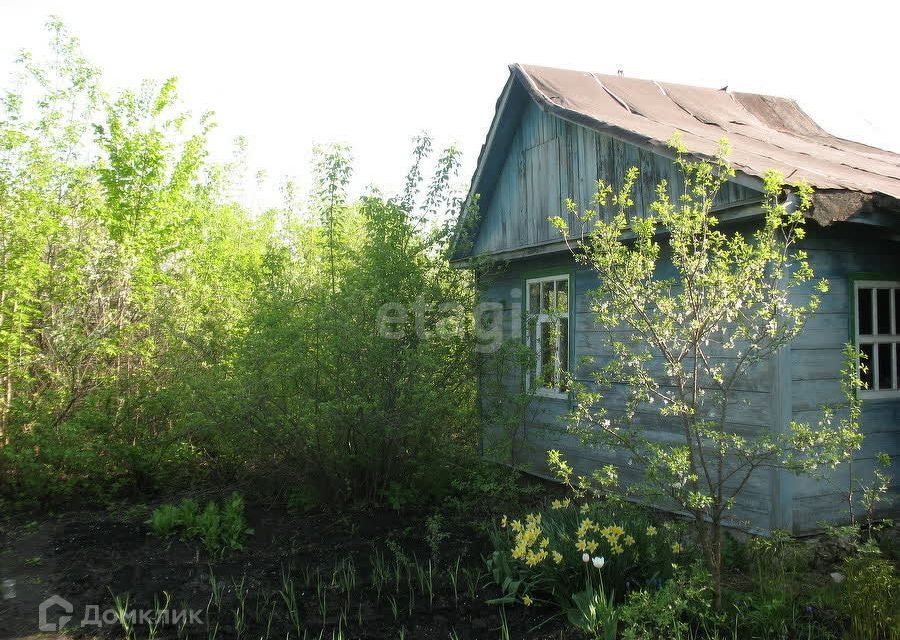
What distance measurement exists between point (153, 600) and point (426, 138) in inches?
197

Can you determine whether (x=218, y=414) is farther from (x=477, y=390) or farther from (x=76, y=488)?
(x=477, y=390)

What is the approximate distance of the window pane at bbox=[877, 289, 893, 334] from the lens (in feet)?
19.8

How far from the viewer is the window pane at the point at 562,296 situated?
802 cm

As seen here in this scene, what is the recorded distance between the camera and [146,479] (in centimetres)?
816

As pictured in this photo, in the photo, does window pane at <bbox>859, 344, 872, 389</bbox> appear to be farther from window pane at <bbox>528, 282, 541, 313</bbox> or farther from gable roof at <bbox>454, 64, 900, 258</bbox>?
window pane at <bbox>528, 282, 541, 313</bbox>

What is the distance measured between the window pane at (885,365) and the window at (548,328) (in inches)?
121

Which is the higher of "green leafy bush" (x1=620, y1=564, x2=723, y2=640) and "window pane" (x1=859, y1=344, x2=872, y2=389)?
"window pane" (x1=859, y1=344, x2=872, y2=389)

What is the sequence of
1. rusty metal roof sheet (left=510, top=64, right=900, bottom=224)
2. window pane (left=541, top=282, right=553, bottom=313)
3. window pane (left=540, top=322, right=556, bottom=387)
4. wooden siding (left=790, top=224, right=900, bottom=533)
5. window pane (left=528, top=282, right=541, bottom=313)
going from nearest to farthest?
rusty metal roof sheet (left=510, top=64, right=900, bottom=224), wooden siding (left=790, top=224, right=900, bottom=533), window pane (left=540, top=322, right=556, bottom=387), window pane (left=541, top=282, right=553, bottom=313), window pane (left=528, top=282, right=541, bottom=313)

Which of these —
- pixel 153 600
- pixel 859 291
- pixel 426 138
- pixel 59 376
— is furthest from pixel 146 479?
pixel 859 291

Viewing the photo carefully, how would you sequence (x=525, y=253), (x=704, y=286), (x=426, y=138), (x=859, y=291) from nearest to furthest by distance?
(x=704, y=286) < (x=859, y=291) < (x=426, y=138) < (x=525, y=253)

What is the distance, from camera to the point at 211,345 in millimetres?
7926

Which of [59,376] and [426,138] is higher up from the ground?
[426,138]

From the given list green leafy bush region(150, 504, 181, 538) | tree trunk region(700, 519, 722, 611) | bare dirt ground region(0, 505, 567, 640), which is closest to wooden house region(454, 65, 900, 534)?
tree trunk region(700, 519, 722, 611)

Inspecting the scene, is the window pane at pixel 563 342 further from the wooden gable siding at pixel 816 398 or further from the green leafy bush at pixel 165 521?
the green leafy bush at pixel 165 521
